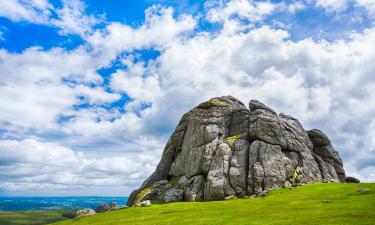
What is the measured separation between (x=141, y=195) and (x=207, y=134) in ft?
108

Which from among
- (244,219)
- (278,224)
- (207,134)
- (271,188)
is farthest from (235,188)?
(278,224)

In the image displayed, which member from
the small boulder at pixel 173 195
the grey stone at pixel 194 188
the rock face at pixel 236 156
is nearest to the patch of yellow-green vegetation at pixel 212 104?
the rock face at pixel 236 156

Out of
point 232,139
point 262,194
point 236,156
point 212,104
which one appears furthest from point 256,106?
point 262,194

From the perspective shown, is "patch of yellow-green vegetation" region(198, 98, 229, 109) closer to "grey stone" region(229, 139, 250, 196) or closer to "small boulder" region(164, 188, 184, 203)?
"grey stone" region(229, 139, 250, 196)

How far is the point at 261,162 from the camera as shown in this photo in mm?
113188

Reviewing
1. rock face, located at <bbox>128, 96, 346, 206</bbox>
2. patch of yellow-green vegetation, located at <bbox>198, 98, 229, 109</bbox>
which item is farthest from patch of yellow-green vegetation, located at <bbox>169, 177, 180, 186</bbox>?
patch of yellow-green vegetation, located at <bbox>198, 98, 229, 109</bbox>

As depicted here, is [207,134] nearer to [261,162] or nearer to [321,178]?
[261,162]

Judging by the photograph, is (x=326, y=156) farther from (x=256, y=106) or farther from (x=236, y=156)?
(x=236, y=156)

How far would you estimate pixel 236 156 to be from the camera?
387ft

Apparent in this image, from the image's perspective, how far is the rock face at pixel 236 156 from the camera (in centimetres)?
11125

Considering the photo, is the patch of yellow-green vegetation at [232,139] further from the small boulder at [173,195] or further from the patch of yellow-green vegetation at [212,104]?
the small boulder at [173,195]

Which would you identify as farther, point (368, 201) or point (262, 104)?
point (262, 104)

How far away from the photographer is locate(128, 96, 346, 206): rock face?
11125 cm

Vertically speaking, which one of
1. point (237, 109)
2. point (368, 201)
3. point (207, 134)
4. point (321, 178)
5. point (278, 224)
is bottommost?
point (278, 224)
